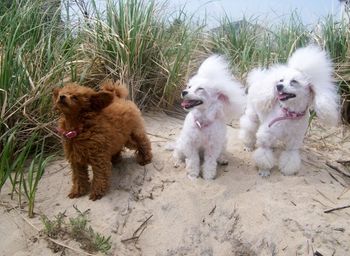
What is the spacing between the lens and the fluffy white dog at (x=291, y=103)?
3.29 metres

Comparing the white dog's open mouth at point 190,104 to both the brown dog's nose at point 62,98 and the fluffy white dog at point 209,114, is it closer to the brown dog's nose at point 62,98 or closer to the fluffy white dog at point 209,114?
the fluffy white dog at point 209,114

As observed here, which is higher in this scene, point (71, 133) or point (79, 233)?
point (71, 133)

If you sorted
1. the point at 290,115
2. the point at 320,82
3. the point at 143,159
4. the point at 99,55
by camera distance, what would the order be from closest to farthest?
the point at 320,82, the point at 290,115, the point at 143,159, the point at 99,55

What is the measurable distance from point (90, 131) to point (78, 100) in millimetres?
249

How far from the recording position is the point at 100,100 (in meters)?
3.06

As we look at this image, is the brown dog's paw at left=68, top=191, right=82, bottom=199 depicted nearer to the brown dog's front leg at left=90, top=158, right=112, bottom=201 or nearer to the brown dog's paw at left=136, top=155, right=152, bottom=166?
the brown dog's front leg at left=90, top=158, right=112, bottom=201

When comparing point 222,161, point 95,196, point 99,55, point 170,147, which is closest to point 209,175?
point 222,161

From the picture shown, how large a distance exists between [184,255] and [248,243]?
1.44 ft

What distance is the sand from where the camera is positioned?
9.30 feet

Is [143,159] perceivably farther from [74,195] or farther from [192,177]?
[74,195]

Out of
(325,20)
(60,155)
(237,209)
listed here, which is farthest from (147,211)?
(325,20)

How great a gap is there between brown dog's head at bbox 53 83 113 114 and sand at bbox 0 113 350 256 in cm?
71

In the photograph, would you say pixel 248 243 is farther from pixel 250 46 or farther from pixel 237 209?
pixel 250 46

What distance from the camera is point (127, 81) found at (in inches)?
175
